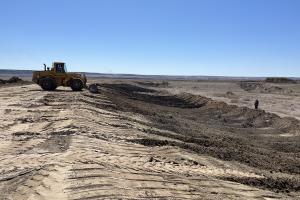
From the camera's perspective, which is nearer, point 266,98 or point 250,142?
point 250,142

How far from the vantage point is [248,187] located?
9.90 meters

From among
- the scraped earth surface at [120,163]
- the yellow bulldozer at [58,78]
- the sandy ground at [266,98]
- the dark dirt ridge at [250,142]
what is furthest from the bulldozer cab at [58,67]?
the sandy ground at [266,98]

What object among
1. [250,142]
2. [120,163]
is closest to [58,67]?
[250,142]

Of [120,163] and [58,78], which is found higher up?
[58,78]

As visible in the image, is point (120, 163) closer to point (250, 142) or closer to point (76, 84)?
point (250, 142)

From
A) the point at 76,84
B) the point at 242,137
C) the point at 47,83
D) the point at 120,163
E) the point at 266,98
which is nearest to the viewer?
the point at 120,163

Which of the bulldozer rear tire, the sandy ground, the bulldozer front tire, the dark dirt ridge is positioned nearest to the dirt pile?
the dark dirt ridge

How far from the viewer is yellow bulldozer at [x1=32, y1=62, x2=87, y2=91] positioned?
1272 inches

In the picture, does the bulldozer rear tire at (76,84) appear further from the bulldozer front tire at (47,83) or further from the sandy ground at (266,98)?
the sandy ground at (266,98)

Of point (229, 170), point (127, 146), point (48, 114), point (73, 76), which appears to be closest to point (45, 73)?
point (73, 76)

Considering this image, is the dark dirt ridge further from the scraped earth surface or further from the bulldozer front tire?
the bulldozer front tire

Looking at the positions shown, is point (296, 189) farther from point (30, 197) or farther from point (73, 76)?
point (73, 76)

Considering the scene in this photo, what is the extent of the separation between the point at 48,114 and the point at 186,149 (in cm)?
667

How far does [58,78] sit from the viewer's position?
3250 centimetres
